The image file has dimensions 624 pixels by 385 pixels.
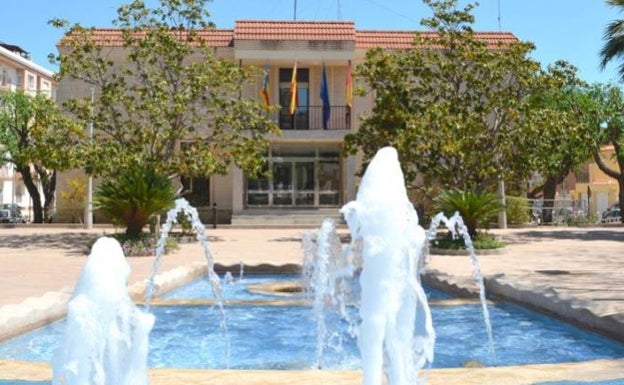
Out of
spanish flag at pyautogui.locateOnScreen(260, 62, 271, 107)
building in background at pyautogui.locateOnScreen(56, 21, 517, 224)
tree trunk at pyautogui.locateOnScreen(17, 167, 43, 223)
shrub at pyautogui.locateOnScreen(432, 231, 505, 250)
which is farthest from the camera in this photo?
tree trunk at pyautogui.locateOnScreen(17, 167, 43, 223)

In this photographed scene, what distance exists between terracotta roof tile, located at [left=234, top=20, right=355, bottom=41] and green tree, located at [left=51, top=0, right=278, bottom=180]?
856cm

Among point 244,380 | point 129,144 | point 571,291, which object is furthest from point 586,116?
point 244,380

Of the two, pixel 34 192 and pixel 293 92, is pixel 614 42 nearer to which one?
pixel 293 92

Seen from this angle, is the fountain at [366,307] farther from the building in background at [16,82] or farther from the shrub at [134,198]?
the building in background at [16,82]

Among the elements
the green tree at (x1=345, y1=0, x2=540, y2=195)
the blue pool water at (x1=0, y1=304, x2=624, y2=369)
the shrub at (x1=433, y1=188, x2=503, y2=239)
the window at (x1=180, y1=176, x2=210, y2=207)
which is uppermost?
the green tree at (x1=345, y1=0, x2=540, y2=195)

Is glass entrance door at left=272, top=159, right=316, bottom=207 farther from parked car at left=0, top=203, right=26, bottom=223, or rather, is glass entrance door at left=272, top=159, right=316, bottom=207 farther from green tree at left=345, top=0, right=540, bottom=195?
parked car at left=0, top=203, right=26, bottom=223

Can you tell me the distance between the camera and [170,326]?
7977mm

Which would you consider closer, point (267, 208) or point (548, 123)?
point (548, 123)

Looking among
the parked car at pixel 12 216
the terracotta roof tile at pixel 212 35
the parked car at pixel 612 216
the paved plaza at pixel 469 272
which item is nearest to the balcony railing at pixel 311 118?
the terracotta roof tile at pixel 212 35

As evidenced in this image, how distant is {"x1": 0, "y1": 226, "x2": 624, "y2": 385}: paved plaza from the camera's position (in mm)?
4668

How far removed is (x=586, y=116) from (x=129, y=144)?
74.1 ft

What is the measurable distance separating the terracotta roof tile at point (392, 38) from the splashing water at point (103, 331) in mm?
29834

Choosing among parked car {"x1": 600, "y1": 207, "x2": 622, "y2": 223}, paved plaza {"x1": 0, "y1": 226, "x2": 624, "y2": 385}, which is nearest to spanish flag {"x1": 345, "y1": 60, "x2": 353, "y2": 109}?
paved plaza {"x1": 0, "y1": 226, "x2": 624, "y2": 385}

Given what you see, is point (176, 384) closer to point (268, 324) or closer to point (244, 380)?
point (244, 380)
